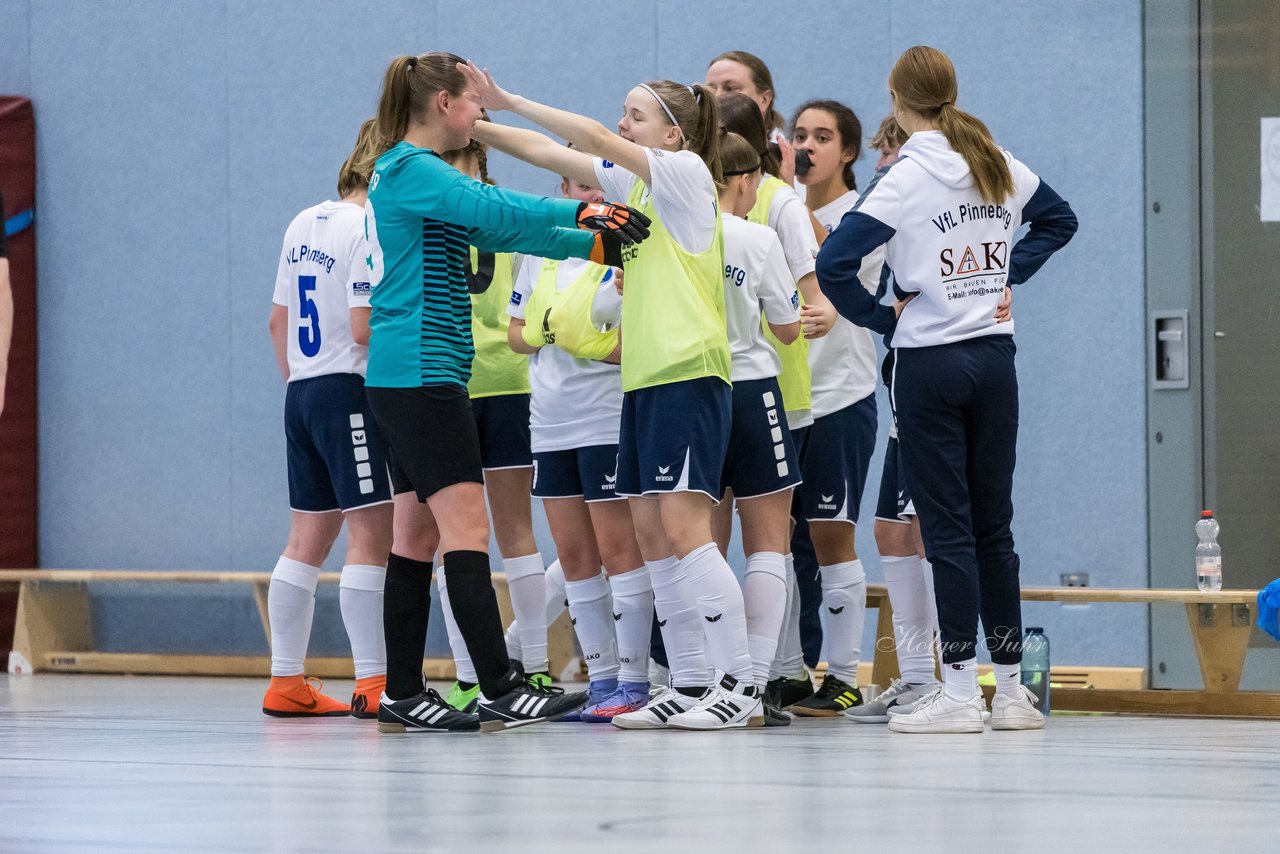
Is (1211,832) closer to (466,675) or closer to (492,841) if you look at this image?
(492,841)

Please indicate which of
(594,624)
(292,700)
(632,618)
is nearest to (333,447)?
(292,700)

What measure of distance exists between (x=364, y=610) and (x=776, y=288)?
1578 mm

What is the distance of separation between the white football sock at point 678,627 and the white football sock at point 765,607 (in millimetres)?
142

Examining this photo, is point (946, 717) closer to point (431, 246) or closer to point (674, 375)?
point (674, 375)

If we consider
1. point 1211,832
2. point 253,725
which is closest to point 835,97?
point 253,725

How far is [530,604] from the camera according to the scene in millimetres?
5000

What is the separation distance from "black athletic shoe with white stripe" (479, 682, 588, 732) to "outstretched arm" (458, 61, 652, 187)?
1351mm

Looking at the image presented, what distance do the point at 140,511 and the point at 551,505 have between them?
4188 mm

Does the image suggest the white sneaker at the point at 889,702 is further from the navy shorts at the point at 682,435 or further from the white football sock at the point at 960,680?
the navy shorts at the point at 682,435

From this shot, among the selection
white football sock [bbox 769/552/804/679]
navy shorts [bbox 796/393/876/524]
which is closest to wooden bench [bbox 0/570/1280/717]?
white football sock [bbox 769/552/804/679]

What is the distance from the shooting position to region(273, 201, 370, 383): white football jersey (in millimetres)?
5062

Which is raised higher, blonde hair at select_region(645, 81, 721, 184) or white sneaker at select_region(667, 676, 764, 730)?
blonde hair at select_region(645, 81, 721, 184)

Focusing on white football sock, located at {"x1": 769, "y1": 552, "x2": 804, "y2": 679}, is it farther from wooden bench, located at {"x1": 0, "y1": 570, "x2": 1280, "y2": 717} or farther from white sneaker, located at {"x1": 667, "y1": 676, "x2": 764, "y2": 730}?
white sneaker, located at {"x1": 667, "y1": 676, "x2": 764, "y2": 730}

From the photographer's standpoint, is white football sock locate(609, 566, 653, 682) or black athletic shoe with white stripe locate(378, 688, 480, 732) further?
white football sock locate(609, 566, 653, 682)
